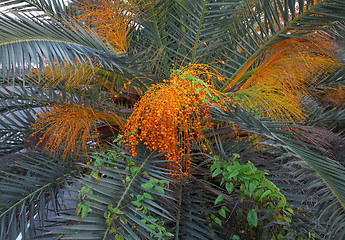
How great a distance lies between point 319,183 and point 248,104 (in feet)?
2.19

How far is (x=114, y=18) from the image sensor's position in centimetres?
180

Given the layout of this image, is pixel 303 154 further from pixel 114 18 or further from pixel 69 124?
pixel 114 18

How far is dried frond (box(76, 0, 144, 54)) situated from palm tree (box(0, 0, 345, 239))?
13 mm

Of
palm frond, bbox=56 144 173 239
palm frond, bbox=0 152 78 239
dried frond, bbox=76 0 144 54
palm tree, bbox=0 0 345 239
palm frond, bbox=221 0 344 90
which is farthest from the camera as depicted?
dried frond, bbox=76 0 144 54

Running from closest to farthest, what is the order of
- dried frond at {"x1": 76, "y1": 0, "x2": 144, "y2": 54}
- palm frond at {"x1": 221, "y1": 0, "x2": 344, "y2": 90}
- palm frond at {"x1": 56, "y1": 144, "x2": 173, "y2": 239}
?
palm frond at {"x1": 56, "y1": 144, "x2": 173, "y2": 239} → palm frond at {"x1": 221, "y1": 0, "x2": 344, "y2": 90} → dried frond at {"x1": 76, "y1": 0, "x2": 144, "y2": 54}

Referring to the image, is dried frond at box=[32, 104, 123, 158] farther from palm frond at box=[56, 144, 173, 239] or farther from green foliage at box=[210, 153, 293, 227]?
green foliage at box=[210, 153, 293, 227]

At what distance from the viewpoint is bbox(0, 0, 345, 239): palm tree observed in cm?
106

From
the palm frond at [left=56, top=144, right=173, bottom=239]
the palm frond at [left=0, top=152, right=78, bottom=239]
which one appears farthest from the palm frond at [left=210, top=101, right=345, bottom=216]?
the palm frond at [left=0, top=152, right=78, bottom=239]

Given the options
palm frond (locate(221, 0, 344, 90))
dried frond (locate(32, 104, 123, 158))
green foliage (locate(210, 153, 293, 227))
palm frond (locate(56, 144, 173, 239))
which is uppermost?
palm frond (locate(221, 0, 344, 90))

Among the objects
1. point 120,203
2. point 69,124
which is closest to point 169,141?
point 120,203

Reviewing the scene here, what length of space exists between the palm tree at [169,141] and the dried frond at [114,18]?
13mm

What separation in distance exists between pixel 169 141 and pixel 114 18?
1.00 m

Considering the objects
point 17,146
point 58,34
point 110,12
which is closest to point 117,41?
point 110,12

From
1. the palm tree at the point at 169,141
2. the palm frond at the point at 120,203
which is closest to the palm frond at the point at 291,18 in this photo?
the palm tree at the point at 169,141
